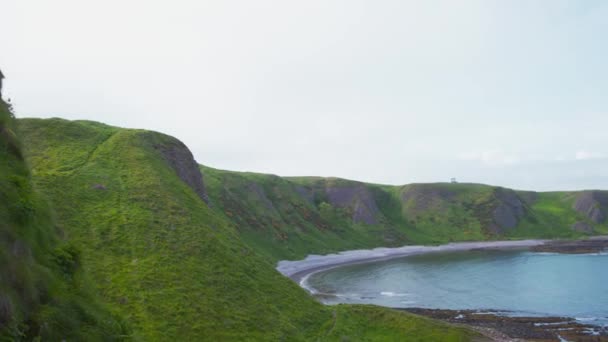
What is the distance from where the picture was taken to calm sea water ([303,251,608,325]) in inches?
2928

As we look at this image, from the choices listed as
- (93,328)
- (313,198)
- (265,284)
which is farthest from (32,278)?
(313,198)

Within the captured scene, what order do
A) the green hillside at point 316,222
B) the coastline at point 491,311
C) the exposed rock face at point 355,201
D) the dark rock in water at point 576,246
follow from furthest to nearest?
the exposed rock face at point 355,201 < the dark rock in water at point 576,246 < the green hillside at point 316,222 < the coastline at point 491,311

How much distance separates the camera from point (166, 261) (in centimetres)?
3947

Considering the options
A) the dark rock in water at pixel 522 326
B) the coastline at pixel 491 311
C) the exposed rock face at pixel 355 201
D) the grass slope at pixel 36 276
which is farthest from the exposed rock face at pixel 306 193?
the grass slope at pixel 36 276

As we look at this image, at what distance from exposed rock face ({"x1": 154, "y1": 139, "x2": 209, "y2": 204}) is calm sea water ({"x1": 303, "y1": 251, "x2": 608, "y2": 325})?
33.9 meters

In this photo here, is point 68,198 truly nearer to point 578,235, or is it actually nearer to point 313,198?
point 313,198

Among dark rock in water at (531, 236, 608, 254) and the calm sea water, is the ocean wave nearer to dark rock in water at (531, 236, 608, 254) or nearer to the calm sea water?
the calm sea water

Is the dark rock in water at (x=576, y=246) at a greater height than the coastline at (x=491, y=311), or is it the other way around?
the dark rock in water at (x=576, y=246)

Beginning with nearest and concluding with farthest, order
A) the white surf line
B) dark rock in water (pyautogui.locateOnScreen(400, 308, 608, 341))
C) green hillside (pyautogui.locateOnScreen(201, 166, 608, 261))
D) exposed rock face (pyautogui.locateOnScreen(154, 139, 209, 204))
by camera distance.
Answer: dark rock in water (pyautogui.locateOnScreen(400, 308, 608, 341)) → exposed rock face (pyautogui.locateOnScreen(154, 139, 209, 204)) → the white surf line → green hillside (pyautogui.locateOnScreen(201, 166, 608, 261))

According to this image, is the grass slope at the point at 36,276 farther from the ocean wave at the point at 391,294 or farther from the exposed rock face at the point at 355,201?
the exposed rock face at the point at 355,201

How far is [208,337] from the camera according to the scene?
3181 centimetres

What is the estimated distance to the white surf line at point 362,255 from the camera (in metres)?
107

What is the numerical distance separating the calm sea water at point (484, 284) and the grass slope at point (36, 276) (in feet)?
198

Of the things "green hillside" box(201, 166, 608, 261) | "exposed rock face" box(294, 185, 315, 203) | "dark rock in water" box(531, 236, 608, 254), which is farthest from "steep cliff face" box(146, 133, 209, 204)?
"dark rock in water" box(531, 236, 608, 254)
